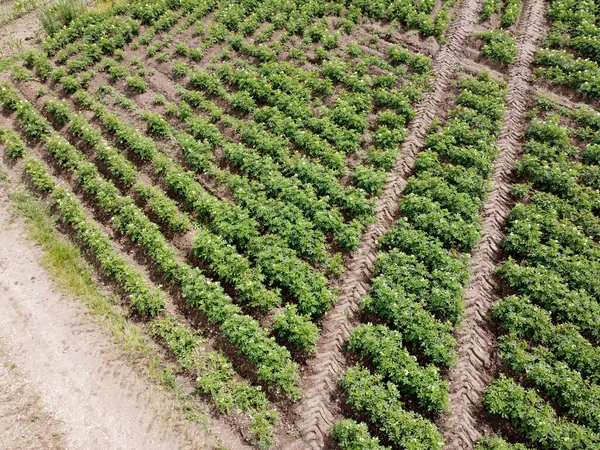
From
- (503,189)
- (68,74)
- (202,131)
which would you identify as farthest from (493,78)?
(68,74)

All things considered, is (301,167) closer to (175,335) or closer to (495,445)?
(175,335)

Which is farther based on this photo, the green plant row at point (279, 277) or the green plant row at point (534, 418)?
the green plant row at point (279, 277)

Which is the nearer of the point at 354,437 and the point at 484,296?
the point at 354,437

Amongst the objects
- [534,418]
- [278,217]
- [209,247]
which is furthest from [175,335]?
[534,418]

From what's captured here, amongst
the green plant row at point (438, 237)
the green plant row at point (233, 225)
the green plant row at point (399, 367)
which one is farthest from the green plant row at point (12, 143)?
the green plant row at point (399, 367)

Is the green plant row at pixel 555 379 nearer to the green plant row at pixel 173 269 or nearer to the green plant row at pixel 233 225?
the green plant row at pixel 233 225

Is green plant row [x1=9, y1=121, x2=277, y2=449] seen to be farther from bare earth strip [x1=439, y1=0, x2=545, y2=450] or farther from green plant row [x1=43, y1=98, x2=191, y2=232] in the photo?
bare earth strip [x1=439, y1=0, x2=545, y2=450]

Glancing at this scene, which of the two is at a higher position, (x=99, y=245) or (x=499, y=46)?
(x=499, y=46)
